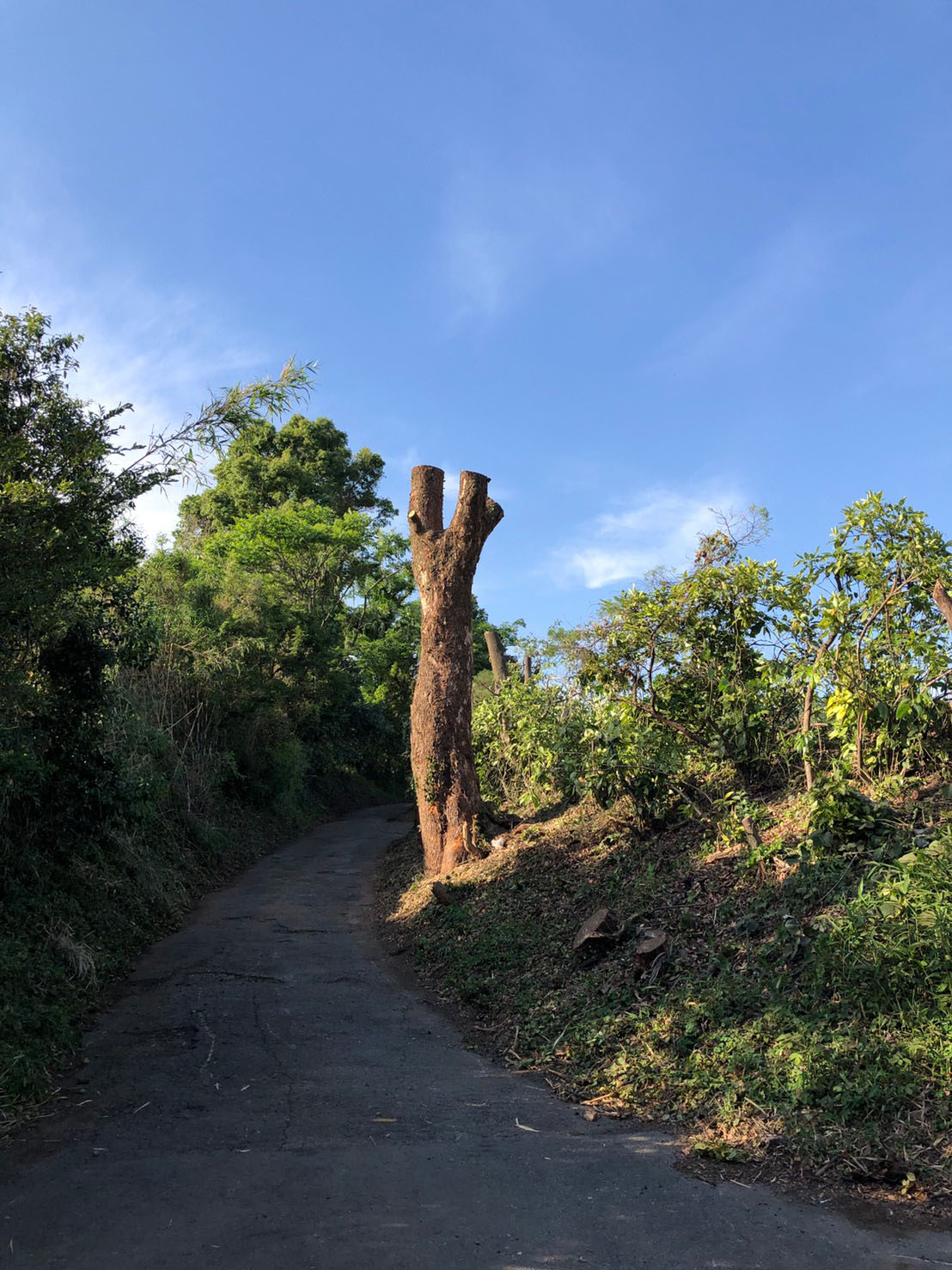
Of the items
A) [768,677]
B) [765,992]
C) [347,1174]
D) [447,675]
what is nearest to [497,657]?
[447,675]

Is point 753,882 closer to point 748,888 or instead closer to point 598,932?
point 748,888

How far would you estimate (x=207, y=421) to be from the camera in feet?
22.6

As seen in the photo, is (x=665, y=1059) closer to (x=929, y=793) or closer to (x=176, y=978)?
(x=929, y=793)

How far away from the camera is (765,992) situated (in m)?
5.55

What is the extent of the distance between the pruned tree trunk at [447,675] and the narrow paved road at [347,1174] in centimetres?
511

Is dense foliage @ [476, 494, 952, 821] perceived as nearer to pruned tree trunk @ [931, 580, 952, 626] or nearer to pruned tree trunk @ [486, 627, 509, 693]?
pruned tree trunk @ [931, 580, 952, 626]

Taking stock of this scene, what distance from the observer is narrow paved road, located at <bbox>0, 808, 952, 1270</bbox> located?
3541 mm

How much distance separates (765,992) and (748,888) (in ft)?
5.18

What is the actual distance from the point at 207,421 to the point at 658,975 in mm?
5617

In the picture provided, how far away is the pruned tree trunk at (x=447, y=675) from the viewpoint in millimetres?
12453

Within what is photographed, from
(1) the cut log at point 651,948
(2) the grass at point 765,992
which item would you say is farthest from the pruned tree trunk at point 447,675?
(1) the cut log at point 651,948

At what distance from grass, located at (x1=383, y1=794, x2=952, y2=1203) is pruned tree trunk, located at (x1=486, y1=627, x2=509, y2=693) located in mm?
9190

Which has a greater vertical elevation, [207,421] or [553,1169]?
[207,421]

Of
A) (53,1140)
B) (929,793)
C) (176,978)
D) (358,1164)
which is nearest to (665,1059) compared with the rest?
(358,1164)
